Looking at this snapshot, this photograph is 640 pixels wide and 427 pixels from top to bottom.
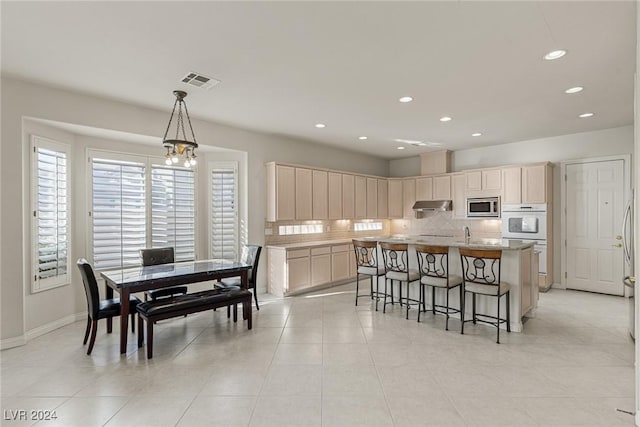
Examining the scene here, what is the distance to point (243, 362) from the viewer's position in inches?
122

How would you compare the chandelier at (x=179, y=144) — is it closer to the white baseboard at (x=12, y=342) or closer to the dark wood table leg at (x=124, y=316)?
the dark wood table leg at (x=124, y=316)

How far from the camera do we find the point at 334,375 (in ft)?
9.26

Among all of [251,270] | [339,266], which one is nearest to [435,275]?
[339,266]

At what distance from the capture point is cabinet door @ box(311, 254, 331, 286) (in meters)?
5.97

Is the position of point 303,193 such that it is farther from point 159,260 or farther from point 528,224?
point 528,224

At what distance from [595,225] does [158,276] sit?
7.08m

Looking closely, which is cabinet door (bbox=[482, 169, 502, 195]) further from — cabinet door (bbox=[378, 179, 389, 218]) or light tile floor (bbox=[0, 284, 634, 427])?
light tile floor (bbox=[0, 284, 634, 427])

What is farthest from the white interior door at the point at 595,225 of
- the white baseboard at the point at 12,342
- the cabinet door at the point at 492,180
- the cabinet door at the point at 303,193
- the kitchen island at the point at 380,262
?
the white baseboard at the point at 12,342

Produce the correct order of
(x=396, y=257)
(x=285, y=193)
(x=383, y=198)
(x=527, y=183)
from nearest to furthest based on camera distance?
(x=396, y=257), (x=285, y=193), (x=527, y=183), (x=383, y=198)

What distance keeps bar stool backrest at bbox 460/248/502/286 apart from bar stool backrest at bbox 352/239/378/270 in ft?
4.22

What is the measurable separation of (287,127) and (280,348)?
361 cm

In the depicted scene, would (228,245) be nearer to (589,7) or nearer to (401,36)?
(401,36)

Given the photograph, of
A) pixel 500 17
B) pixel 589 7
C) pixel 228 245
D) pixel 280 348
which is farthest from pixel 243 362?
pixel 589 7

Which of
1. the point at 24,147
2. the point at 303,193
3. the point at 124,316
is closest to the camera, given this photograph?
the point at 124,316
